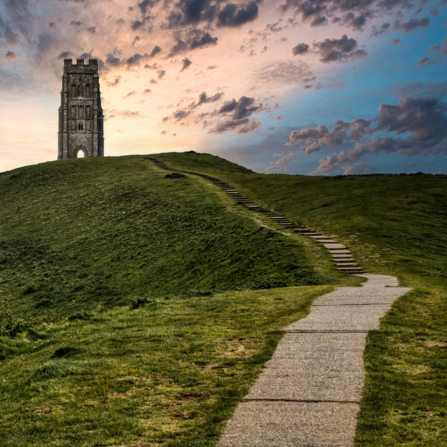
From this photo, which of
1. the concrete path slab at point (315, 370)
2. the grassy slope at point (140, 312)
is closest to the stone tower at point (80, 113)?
the grassy slope at point (140, 312)

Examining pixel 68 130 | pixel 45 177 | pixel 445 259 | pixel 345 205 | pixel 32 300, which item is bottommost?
pixel 32 300

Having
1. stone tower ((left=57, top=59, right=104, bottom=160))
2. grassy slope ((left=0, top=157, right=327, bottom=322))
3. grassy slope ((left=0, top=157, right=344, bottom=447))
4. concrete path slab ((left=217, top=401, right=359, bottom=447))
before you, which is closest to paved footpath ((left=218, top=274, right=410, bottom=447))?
concrete path slab ((left=217, top=401, right=359, bottom=447))

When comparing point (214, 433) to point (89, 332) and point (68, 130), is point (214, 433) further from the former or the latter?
point (68, 130)

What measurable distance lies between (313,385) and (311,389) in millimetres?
191

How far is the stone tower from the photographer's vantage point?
127 meters

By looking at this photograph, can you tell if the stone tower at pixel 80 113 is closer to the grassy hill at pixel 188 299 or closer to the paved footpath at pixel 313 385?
the grassy hill at pixel 188 299

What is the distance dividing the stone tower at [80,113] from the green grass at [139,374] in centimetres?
11773

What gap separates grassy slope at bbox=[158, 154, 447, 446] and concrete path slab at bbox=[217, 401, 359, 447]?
0.26 meters

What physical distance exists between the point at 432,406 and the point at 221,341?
5.17 meters

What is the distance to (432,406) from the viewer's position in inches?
294

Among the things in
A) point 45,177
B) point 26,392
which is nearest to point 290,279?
point 26,392

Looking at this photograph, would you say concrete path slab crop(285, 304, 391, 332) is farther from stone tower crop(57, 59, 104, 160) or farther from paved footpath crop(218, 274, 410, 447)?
stone tower crop(57, 59, 104, 160)

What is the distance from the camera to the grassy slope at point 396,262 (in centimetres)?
714

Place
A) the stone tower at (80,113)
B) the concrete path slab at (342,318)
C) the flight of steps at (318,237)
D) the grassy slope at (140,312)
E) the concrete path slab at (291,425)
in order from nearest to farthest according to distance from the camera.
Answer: the concrete path slab at (291,425), the grassy slope at (140,312), the concrete path slab at (342,318), the flight of steps at (318,237), the stone tower at (80,113)
